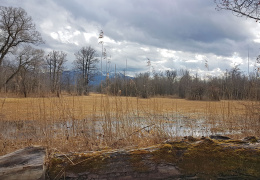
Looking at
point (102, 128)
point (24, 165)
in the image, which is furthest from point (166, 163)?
point (102, 128)

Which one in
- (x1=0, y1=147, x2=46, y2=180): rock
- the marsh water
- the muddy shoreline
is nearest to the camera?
(x1=0, y1=147, x2=46, y2=180): rock

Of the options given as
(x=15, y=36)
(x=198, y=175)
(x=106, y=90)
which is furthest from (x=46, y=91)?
(x=15, y=36)

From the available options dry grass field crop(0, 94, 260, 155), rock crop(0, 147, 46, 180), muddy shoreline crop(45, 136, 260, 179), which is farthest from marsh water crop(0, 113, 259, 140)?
rock crop(0, 147, 46, 180)

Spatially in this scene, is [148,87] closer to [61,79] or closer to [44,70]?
[61,79]

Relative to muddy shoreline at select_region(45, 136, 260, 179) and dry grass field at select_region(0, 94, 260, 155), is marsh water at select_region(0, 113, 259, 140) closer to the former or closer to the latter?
dry grass field at select_region(0, 94, 260, 155)

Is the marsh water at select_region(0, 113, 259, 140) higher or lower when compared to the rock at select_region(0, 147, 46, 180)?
lower

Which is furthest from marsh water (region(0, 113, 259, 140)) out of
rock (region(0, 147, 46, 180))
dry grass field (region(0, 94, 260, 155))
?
rock (region(0, 147, 46, 180))

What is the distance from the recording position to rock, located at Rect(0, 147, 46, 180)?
164cm

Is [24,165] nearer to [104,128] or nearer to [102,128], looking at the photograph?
[104,128]

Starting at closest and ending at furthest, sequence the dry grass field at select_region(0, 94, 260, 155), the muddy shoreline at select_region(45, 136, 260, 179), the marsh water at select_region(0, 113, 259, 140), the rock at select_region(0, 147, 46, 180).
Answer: the rock at select_region(0, 147, 46, 180) → the muddy shoreline at select_region(45, 136, 260, 179) → the dry grass field at select_region(0, 94, 260, 155) → the marsh water at select_region(0, 113, 259, 140)

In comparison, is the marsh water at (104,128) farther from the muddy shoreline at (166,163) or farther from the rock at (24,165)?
Result: the rock at (24,165)

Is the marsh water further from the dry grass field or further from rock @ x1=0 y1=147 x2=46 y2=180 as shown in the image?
rock @ x1=0 y1=147 x2=46 y2=180

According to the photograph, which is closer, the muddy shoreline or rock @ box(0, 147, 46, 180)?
rock @ box(0, 147, 46, 180)

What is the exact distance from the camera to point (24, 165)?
5.53 ft
